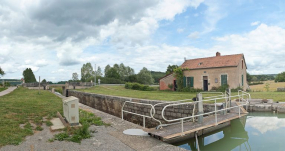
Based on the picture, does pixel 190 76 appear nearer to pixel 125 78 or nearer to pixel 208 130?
pixel 208 130

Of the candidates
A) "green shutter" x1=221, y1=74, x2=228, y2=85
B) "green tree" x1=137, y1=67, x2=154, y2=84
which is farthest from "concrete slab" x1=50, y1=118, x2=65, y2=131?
"green tree" x1=137, y1=67, x2=154, y2=84

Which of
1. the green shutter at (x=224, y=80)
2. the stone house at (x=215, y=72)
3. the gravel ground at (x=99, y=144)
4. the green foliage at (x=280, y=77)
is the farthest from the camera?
the green foliage at (x=280, y=77)

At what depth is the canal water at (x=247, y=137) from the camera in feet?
22.0

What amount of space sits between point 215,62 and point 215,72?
141 centimetres

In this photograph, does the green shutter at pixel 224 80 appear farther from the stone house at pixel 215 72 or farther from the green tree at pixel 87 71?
the green tree at pixel 87 71

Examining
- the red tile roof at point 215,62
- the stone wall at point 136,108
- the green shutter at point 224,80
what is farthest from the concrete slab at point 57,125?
the red tile roof at point 215,62

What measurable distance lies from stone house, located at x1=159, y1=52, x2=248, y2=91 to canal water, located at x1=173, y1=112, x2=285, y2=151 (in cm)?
1095

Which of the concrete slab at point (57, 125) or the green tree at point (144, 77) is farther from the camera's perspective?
the green tree at point (144, 77)

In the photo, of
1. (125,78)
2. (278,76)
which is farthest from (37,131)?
(125,78)

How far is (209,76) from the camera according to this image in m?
22.8

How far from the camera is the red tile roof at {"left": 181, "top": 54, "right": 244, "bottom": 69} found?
21.6 m

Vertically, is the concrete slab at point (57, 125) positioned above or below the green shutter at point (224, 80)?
below

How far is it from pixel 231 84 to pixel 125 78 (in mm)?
35538

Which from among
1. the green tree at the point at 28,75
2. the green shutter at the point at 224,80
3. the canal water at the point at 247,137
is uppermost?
the green tree at the point at 28,75
